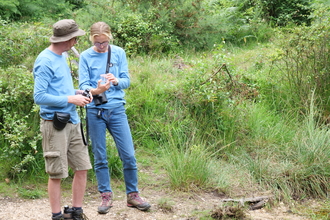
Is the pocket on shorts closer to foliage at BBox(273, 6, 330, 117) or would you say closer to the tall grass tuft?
the tall grass tuft

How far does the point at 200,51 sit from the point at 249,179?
5.47m

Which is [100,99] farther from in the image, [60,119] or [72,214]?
[72,214]

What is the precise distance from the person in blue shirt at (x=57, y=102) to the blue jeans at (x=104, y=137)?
0.43 meters

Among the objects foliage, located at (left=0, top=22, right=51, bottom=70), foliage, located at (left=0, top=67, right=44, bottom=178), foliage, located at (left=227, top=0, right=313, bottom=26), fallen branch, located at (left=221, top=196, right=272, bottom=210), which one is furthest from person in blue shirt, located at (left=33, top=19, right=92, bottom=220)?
foliage, located at (left=227, top=0, right=313, bottom=26)

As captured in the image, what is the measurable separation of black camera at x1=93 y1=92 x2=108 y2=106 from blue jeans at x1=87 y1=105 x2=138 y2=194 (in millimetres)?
126

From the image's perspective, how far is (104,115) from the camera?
4461 millimetres

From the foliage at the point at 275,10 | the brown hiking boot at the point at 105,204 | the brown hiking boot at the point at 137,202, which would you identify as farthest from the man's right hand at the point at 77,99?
the foliage at the point at 275,10

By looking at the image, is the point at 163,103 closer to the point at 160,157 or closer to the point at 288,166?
the point at 160,157

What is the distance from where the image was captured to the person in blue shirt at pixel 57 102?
147 inches

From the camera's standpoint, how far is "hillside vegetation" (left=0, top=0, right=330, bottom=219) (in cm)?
548

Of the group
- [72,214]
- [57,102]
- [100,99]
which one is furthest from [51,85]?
[72,214]

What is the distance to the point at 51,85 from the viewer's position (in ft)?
12.6

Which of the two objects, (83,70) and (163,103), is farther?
(163,103)

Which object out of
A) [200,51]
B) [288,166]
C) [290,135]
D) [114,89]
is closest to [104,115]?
[114,89]
